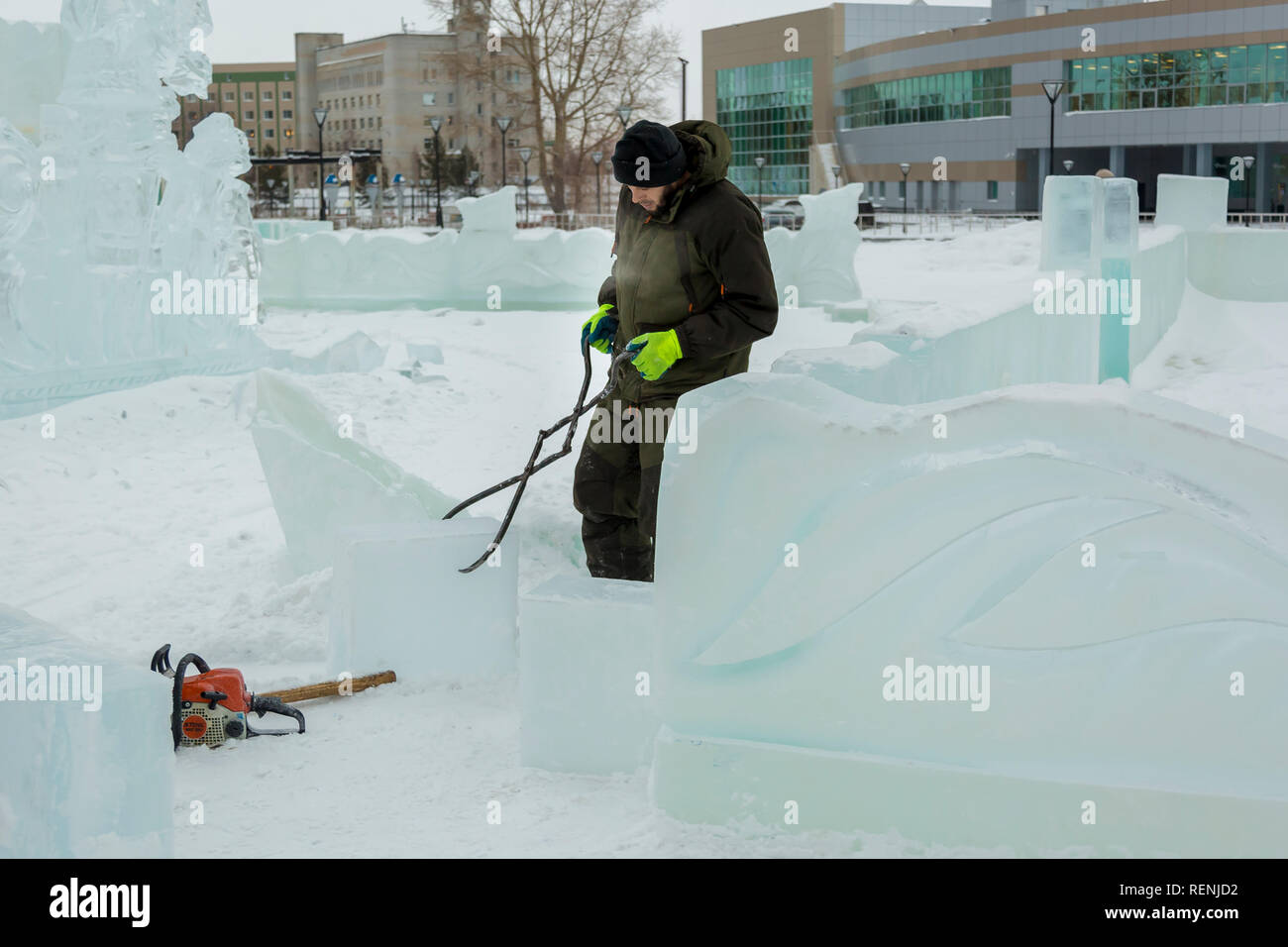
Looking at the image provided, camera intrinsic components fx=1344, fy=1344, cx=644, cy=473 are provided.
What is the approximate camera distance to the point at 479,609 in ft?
13.4

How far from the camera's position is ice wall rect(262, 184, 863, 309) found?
17.2 m

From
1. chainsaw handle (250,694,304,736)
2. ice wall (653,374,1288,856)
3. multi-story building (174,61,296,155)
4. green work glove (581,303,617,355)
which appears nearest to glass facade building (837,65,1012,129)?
multi-story building (174,61,296,155)

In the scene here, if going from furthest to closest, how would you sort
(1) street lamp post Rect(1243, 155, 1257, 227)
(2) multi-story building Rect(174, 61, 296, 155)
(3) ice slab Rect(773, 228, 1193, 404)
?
(2) multi-story building Rect(174, 61, 296, 155)
(1) street lamp post Rect(1243, 155, 1257, 227)
(3) ice slab Rect(773, 228, 1193, 404)

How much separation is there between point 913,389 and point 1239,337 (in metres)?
8.82

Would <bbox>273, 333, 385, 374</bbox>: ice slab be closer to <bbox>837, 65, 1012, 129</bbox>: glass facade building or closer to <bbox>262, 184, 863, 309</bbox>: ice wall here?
<bbox>262, 184, 863, 309</bbox>: ice wall

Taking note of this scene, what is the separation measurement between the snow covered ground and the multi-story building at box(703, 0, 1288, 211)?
91.2 ft

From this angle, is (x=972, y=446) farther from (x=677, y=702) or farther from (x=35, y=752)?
(x=35, y=752)

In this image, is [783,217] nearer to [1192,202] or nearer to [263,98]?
[1192,202]

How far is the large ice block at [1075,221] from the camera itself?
8.18 m

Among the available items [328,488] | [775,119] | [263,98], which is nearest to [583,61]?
[775,119]

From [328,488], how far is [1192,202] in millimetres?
11317

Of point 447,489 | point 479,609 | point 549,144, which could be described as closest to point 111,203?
point 447,489

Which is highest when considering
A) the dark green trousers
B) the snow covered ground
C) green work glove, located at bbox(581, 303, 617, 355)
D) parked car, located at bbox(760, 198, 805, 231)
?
parked car, located at bbox(760, 198, 805, 231)

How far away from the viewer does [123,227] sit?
414 inches
